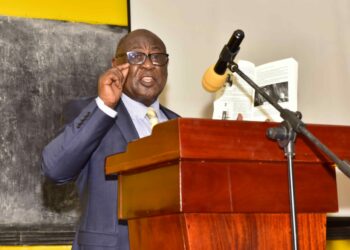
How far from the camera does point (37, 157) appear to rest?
10.7ft

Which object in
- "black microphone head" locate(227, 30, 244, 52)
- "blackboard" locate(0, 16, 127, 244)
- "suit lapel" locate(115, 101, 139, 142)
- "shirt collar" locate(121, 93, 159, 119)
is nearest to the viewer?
"black microphone head" locate(227, 30, 244, 52)

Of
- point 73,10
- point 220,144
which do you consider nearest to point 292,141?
point 220,144

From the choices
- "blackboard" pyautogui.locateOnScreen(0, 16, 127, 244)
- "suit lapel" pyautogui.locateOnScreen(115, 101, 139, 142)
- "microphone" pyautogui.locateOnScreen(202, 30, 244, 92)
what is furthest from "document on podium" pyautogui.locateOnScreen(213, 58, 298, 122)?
"blackboard" pyautogui.locateOnScreen(0, 16, 127, 244)

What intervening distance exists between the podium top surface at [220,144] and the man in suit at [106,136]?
36 cm

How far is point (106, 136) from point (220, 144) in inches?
31.2

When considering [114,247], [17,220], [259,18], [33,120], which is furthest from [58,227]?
[259,18]

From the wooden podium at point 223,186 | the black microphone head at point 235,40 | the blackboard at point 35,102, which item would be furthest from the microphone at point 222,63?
the blackboard at point 35,102

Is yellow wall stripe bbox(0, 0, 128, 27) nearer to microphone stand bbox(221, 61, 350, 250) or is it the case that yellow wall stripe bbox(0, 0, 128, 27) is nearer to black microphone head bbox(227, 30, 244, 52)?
black microphone head bbox(227, 30, 244, 52)

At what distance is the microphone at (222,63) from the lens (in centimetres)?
196

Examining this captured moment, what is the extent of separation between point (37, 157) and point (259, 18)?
150cm

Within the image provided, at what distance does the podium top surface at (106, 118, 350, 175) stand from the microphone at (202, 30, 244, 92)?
0.37 meters

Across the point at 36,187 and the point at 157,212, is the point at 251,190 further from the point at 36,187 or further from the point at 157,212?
the point at 36,187

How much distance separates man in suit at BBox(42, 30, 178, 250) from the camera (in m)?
2.09

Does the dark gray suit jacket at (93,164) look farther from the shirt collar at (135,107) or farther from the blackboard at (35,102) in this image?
the blackboard at (35,102)
